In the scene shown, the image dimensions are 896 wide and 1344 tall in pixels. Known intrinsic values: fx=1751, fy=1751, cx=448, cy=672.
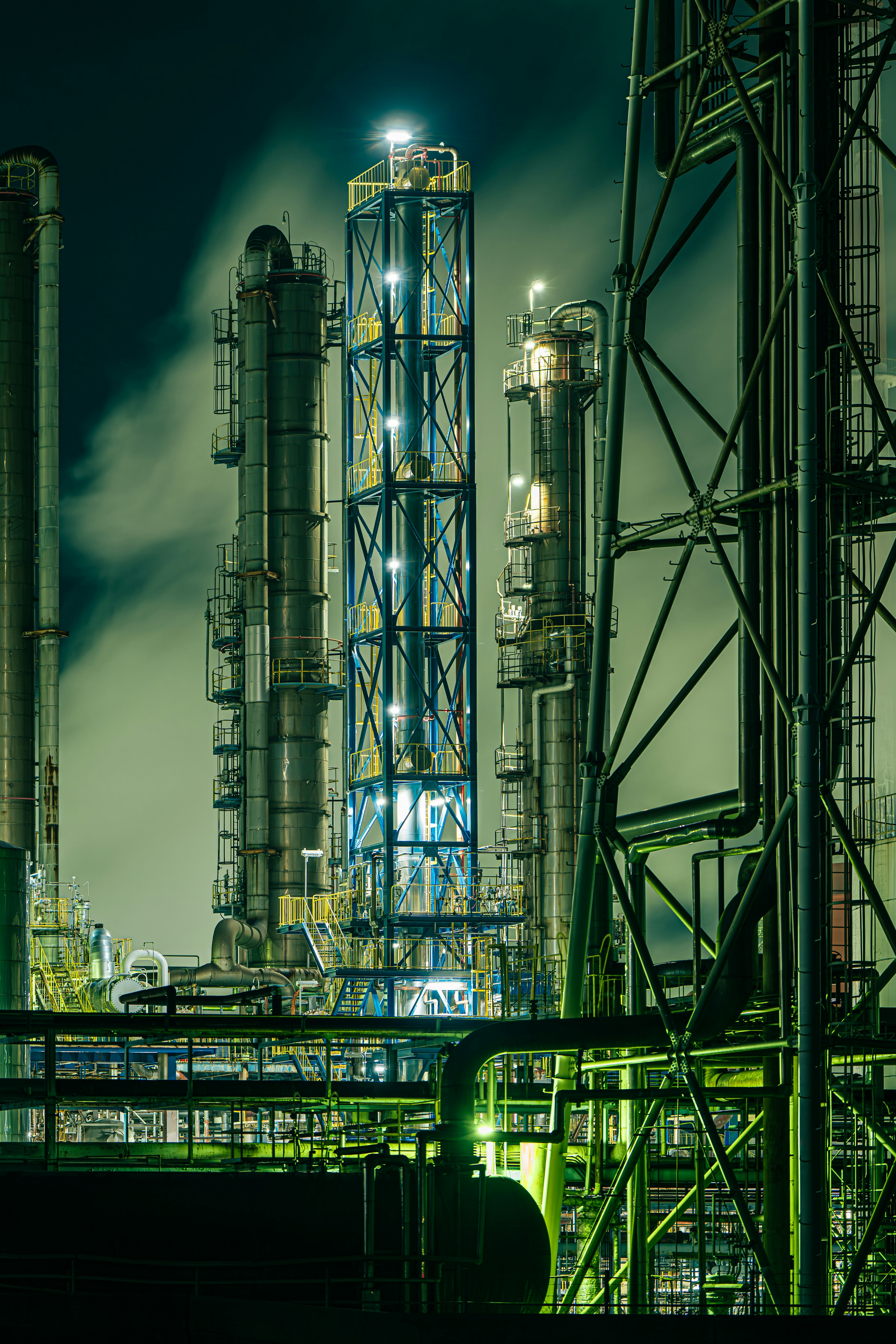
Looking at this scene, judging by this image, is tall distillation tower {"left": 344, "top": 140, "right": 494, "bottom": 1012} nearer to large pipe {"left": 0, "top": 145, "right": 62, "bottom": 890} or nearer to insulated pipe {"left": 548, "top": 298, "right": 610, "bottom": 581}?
insulated pipe {"left": 548, "top": 298, "right": 610, "bottom": 581}

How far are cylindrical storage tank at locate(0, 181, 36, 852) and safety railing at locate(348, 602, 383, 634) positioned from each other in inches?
371

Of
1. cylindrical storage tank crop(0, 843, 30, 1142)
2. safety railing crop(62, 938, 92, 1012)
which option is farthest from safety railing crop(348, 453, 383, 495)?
cylindrical storage tank crop(0, 843, 30, 1142)

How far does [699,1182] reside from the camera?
64.0 feet

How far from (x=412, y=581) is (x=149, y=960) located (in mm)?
12800

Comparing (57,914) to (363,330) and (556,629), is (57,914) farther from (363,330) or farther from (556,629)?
(363,330)

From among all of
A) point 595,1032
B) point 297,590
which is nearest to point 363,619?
point 297,590

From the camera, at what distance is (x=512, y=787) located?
50.1 meters

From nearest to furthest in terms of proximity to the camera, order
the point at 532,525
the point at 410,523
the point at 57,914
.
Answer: the point at 410,523
the point at 57,914
the point at 532,525

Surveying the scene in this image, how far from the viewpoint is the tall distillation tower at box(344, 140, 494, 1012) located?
4616 centimetres

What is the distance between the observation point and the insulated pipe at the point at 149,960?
4706 centimetres

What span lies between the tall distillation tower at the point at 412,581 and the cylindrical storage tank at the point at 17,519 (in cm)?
936

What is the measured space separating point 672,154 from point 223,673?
3349 centimetres

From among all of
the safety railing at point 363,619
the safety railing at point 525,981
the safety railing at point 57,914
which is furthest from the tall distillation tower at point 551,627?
the safety railing at point 57,914

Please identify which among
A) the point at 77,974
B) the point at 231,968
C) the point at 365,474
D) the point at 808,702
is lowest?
the point at 77,974
